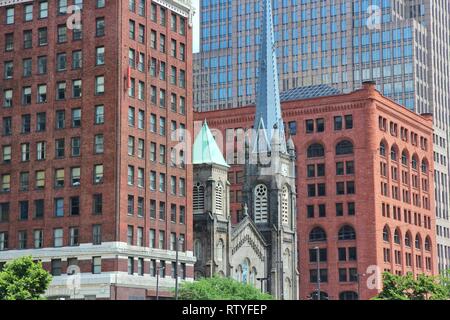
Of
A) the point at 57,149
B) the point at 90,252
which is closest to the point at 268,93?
the point at 57,149

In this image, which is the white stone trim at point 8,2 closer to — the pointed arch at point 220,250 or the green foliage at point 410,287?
the pointed arch at point 220,250

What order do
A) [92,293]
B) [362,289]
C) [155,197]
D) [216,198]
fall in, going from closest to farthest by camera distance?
[92,293] < [155,197] < [216,198] < [362,289]

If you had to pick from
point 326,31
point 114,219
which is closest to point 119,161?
point 114,219

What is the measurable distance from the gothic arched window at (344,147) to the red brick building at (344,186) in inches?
6.4

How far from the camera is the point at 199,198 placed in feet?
379

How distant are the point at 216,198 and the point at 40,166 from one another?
94.2 feet

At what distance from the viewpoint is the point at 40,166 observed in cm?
9356

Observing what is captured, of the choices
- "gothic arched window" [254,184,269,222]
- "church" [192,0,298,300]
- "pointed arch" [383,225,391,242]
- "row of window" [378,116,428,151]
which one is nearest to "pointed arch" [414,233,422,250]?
"pointed arch" [383,225,391,242]

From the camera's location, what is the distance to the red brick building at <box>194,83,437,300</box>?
144250 millimetres

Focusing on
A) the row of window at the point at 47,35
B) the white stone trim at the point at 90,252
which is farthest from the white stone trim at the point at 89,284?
the row of window at the point at 47,35

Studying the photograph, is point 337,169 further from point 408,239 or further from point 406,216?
point 408,239

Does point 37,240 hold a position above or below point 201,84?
below

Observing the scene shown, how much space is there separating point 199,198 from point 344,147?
39418 mm

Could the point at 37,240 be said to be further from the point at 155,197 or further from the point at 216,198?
the point at 216,198
